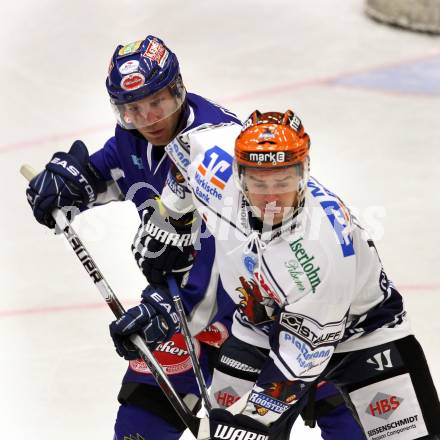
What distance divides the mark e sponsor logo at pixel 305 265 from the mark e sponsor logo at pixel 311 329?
87 millimetres

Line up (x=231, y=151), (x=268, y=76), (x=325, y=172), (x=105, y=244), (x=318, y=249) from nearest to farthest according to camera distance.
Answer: (x=318, y=249), (x=231, y=151), (x=105, y=244), (x=325, y=172), (x=268, y=76)

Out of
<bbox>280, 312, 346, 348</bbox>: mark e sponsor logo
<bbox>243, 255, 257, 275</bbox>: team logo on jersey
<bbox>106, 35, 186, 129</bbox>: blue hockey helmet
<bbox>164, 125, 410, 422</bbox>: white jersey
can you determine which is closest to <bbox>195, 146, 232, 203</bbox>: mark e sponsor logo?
<bbox>164, 125, 410, 422</bbox>: white jersey

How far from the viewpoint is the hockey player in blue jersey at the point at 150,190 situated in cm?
337

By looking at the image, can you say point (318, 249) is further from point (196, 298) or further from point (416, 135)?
point (416, 135)

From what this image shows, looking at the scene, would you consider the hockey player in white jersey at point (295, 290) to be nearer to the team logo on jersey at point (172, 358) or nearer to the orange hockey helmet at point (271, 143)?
the orange hockey helmet at point (271, 143)

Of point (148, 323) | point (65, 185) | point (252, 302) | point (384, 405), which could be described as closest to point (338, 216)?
point (252, 302)

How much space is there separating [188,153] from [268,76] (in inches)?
129

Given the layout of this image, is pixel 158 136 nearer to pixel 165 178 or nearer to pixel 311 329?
pixel 165 178

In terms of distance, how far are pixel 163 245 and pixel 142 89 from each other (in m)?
0.47

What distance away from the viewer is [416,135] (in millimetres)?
5805

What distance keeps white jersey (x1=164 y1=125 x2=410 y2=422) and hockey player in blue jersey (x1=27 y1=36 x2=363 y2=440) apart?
0.19 meters

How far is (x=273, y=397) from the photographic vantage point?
286cm

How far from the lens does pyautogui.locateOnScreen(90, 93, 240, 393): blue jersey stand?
3461 mm

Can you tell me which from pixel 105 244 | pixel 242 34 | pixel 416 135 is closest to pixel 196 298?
pixel 105 244
